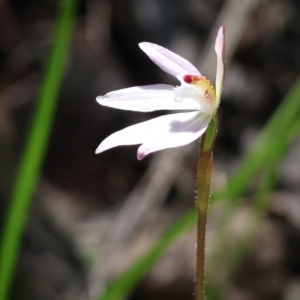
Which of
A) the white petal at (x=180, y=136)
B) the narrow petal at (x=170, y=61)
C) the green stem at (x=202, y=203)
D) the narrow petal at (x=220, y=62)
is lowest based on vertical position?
the green stem at (x=202, y=203)

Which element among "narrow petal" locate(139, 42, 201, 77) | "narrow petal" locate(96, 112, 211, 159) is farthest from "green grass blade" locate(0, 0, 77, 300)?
"narrow petal" locate(96, 112, 211, 159)

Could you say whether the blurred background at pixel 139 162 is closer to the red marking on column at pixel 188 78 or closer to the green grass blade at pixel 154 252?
the green grass blade at pixel 154 252

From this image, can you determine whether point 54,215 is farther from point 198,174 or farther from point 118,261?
point 198,174

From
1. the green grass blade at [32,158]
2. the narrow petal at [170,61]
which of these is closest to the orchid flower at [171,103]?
the narrow petal at [170,61]

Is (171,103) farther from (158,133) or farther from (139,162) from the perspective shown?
Answer: (139,162)

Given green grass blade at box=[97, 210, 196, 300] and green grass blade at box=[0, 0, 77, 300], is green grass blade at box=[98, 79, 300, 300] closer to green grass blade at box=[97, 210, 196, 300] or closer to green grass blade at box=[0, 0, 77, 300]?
green grass blade at box=[97, 210, 196, 300]
